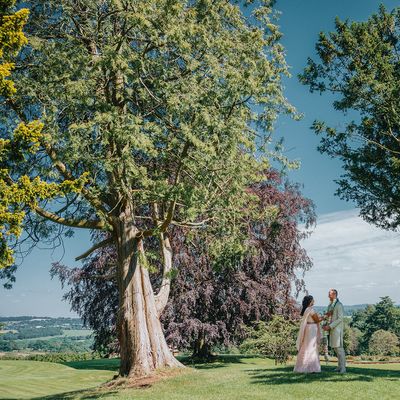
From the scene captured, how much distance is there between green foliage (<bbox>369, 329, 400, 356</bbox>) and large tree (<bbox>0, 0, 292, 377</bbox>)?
50.9 meters

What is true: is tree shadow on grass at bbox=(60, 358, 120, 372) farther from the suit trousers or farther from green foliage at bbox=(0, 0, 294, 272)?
the suit trousers

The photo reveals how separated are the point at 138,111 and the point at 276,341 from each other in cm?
1214

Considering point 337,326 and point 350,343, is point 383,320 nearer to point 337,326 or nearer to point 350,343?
point 350,343

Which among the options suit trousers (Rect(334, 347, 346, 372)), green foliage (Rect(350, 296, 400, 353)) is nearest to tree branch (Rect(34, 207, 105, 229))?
suit trousers (Rect(334, 347, 346, 372))

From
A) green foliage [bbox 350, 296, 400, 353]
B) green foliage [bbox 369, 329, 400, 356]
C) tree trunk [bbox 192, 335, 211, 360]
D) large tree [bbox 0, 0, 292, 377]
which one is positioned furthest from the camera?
green foliage [bbox 350, 296, 400, 353]

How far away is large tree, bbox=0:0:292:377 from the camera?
1267 centimetres

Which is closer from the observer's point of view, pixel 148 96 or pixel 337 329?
pixel 337 329

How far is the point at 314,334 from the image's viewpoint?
12820 millimetres

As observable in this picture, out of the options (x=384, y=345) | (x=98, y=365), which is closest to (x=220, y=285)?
(x=98, y=365)

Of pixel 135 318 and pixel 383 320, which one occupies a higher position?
pixel 135 318

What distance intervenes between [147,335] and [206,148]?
6.78 meters

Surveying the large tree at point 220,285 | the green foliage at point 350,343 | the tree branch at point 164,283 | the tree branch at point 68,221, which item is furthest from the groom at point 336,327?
the green foliage at point 350,343

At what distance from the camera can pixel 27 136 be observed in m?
12.4

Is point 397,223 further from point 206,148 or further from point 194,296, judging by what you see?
point 206,148
